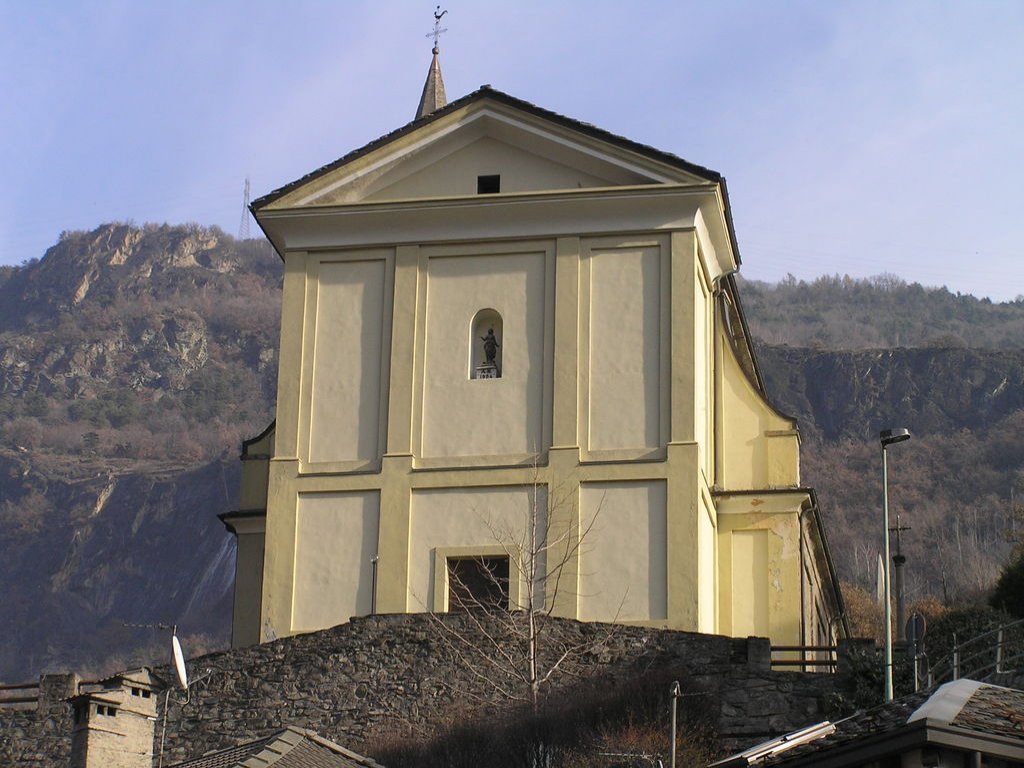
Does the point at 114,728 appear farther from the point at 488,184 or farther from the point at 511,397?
the point at 488,184

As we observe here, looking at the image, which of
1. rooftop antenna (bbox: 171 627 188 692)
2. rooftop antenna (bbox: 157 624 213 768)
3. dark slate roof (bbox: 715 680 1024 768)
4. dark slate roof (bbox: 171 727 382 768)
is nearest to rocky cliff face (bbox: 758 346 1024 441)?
rooftop antenna (bbox: 157 624 213 768)

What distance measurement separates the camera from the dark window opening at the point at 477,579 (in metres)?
37.0

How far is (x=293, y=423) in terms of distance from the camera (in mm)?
38750

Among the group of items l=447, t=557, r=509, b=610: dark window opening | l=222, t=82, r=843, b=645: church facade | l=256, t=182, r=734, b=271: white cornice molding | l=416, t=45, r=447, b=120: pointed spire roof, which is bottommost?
l=447, t=557, r=509, b=610: dark window opening

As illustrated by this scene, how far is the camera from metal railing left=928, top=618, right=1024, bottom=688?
28520 mm

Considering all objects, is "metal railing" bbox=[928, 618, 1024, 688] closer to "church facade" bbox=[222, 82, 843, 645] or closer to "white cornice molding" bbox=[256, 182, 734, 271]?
"church facade" bbox=[222, 82, 843, 645]

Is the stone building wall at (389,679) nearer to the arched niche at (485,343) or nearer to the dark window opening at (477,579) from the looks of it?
the dark window opening at (477,579)

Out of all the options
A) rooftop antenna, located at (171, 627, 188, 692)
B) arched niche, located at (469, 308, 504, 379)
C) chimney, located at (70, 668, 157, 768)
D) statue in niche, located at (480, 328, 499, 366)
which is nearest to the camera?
chimney, located at (70, 668, 157, 768)

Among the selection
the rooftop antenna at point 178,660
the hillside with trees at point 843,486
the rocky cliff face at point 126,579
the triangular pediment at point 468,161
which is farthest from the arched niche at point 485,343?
the rocky cliff face at point 126,579

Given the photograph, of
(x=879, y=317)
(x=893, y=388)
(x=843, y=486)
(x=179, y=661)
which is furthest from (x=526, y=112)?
(x=879, y=317)

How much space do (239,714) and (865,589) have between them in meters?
69.0

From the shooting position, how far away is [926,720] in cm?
1900

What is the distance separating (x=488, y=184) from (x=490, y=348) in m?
3.20

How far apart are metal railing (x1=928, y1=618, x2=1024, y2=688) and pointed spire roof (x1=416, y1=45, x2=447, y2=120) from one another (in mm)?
27032
